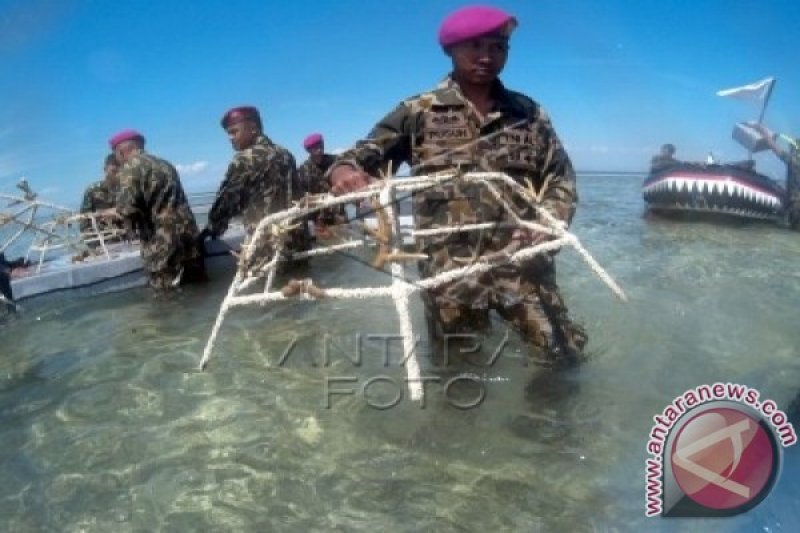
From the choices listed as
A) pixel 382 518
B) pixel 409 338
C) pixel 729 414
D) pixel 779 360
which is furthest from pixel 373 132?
pixel 779 360

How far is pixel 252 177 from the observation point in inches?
299

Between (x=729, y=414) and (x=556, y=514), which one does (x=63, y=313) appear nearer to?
(x=556, y=514)

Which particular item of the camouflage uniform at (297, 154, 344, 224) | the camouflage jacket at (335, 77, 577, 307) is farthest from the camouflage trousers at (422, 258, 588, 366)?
the camouflage uniform at (297, 154, 344, 224)

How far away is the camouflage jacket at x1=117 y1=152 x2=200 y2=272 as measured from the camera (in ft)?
24.4

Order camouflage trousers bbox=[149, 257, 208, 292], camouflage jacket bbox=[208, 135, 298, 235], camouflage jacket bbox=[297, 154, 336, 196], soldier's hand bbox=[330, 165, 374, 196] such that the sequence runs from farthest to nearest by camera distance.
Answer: camouflage jacket bbox=[297, 154, 336, 196], camouflage trousers bbox=[149, 257, 208, 292], camouflage jacket bbox=[208, 135, 298, 235], soldier's hand bbox=[330, 165, 374, 196]

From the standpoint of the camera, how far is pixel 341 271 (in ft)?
29.3

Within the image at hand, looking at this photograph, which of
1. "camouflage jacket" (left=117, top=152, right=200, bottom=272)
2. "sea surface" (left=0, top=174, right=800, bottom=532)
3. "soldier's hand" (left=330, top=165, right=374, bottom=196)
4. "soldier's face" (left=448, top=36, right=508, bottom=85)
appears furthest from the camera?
"camouflage jacket" (left=117, top=152, right=200, bottom=272)

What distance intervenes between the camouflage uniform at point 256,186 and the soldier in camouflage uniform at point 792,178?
406 inches

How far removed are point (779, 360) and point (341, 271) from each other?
6.05m

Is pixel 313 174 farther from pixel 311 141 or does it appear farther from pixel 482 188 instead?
pixel 482 188

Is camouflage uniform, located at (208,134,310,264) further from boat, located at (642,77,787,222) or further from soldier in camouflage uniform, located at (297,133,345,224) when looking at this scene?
boat, located at (642,77,787,222)

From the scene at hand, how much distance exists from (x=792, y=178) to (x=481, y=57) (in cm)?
1103

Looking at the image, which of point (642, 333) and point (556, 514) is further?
point (642, 333)

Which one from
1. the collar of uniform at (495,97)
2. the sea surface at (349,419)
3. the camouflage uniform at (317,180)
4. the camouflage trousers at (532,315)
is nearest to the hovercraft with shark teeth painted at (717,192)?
the sea surface at (349,419)
